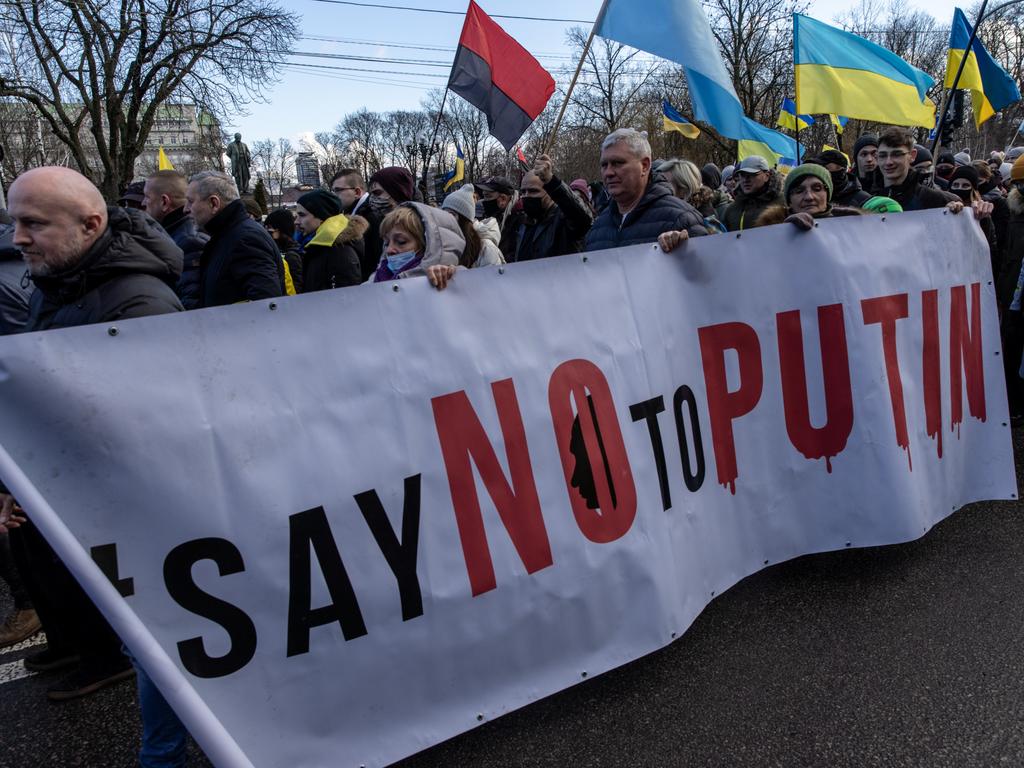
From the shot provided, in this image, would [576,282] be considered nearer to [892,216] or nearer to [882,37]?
[892,216]

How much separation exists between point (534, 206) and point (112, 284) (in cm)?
332

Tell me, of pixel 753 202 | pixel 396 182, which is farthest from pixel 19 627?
pixel 753 202

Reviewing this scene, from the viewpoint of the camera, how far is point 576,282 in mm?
2533

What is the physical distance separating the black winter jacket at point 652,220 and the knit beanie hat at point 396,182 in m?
2.23

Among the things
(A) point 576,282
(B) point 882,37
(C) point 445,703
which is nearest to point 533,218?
(A) point 576,282

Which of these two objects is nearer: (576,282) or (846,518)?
(576,282)

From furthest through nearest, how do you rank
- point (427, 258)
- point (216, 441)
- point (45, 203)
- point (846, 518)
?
1. point (846, 518)
2. point (427, 258)
3. point (45, 203)
4. point (216, 441)

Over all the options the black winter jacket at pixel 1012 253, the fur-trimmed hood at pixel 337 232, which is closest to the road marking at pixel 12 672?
the fur-trimmed hood at pixel 337 232

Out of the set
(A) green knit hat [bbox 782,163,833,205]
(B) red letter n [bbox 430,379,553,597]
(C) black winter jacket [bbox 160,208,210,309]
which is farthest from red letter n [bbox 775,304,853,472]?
(C) black winter jacket [bbox 160,208,210,309]

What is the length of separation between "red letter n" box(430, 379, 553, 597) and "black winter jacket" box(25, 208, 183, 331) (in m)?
0.91

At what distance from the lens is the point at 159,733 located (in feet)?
6.61

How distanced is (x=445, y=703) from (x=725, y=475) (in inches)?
53.1

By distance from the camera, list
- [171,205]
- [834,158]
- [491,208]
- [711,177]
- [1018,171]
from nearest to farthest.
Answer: [171,205] < [1018,171] < [834,158] < [491,208] < [711,177]

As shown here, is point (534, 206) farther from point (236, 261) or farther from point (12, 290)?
point (12, 290)
